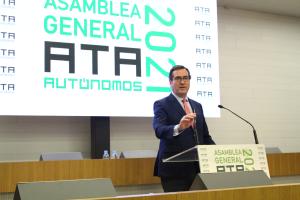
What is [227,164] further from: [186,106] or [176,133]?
[186,106]

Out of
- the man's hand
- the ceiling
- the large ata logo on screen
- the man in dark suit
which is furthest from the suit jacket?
the ceiling

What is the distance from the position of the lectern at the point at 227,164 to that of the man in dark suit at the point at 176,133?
23 centimetres

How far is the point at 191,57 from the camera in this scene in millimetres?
4785

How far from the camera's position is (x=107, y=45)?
14.4 feet

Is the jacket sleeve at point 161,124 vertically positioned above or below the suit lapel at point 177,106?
below

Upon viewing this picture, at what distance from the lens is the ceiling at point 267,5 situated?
5.58 metres

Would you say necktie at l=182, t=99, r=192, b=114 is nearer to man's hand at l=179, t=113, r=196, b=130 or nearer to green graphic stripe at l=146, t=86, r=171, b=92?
man's hand at l=179, t=113, r=196, b=130

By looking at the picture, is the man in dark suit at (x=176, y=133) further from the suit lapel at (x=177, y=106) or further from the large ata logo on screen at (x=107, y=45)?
the large ata logo on screen at (x=107, y=45)

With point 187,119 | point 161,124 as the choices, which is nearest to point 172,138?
point 161,124

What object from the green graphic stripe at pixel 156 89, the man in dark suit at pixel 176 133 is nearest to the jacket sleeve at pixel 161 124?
the man in dark suit at pixel 176 133

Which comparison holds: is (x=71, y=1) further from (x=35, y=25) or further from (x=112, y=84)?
(x=112, y=84)

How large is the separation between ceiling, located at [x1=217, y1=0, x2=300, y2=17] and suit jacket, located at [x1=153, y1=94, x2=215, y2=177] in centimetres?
325

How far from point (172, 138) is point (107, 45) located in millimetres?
2074

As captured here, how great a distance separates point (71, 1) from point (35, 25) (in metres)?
0.46
